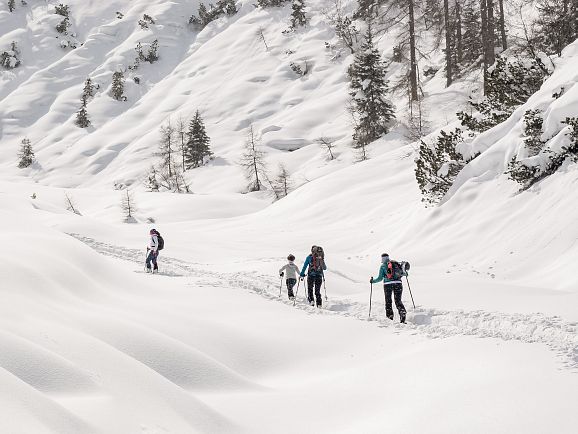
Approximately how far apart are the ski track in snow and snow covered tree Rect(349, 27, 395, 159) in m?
26.8

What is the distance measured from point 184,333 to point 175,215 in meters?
29.1

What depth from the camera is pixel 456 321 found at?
10.3 metres

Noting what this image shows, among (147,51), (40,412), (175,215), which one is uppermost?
(147,51)

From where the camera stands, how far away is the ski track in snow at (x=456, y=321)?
805cm

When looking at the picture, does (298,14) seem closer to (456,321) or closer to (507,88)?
(507,88)

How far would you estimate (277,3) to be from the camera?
85.0 meters

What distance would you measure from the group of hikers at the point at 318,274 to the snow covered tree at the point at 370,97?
25772 millimetres

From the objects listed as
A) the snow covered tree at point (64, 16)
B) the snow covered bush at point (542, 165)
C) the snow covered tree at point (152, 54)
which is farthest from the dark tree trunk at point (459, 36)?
the snow covered tree at point (64, 16)

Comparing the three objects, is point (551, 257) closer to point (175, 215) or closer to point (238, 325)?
point (238, 325)

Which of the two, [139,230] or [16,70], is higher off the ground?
[16,70]

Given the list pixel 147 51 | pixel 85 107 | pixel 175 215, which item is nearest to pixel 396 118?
pixel 175 215

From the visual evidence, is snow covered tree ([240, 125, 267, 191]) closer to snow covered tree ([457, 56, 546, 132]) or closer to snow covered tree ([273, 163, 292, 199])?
snow covered tree ([273, 163, 292, 199])

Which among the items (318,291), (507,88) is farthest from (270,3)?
(318,291)

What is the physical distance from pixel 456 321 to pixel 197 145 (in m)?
46.0
